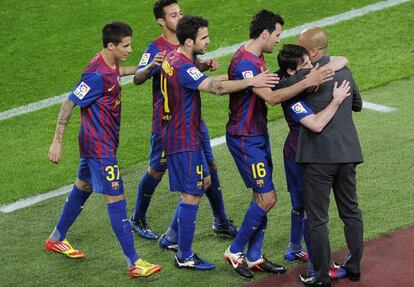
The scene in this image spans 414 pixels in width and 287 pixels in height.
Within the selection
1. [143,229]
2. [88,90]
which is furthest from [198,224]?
[88,90]

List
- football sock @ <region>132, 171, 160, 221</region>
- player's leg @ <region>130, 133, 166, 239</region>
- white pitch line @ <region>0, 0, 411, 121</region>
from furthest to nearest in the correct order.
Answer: white pitch line @ <region>0, 0, 411, 121</region> < football sock @ <region>132, 171, 160, 221</region> < player's leg @ <region>130, 133, 166, 239</region>

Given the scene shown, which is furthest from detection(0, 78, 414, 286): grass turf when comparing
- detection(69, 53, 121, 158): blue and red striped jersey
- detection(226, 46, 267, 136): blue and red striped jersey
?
detection(226, 46, 267, 136): blue and red striped jersey

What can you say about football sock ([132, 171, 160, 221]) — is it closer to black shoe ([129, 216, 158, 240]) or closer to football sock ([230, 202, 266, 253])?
black shoe ([129, 216, 158, 240])

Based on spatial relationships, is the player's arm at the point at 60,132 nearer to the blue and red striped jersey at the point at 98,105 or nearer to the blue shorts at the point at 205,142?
the blue and red striped jersey at the point at 98,105

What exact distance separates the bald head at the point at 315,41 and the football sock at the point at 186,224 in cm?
169

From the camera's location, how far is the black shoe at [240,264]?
9133mm

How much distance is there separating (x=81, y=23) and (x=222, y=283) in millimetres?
8107

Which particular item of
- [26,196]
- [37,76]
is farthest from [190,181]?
[37,76]

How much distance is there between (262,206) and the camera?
9.05 metres

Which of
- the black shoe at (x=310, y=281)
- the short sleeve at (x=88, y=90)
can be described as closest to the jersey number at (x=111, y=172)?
the short sleeve at (x=88, y=90)

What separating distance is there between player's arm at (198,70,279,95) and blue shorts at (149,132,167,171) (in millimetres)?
1223

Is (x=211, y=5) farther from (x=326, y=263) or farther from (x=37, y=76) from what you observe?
(x=326, y=263)

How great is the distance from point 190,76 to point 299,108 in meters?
0.94

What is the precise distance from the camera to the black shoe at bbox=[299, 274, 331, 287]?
28.8ft
